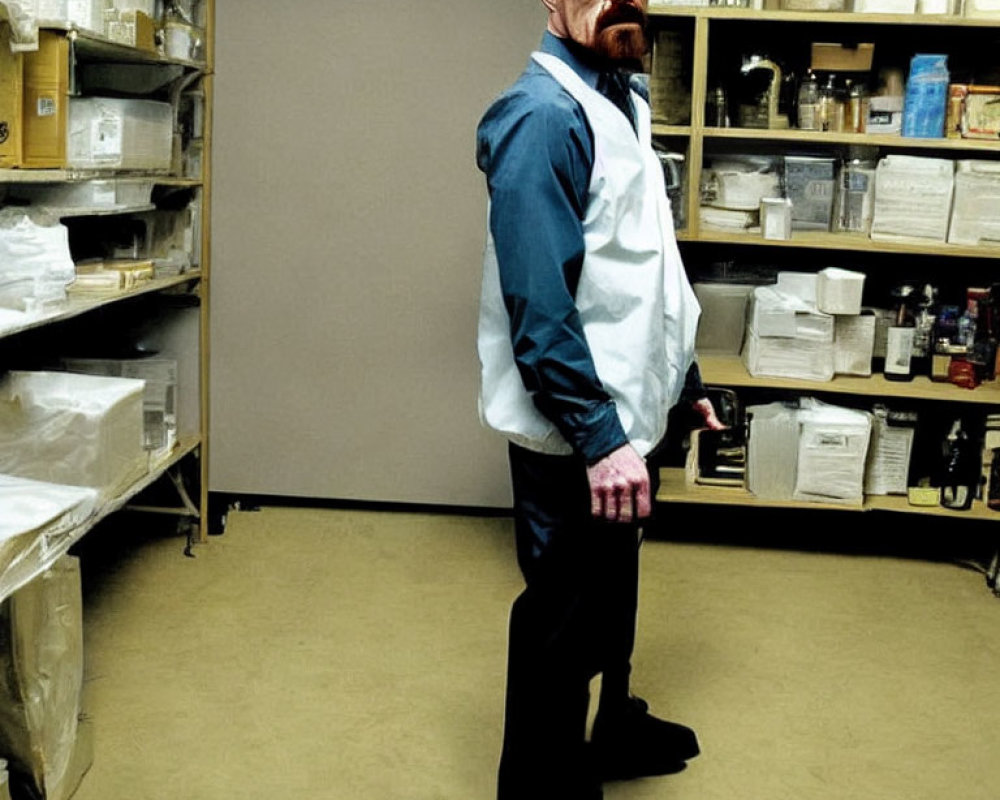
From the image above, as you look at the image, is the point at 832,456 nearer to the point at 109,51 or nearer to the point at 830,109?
the point at 830,109

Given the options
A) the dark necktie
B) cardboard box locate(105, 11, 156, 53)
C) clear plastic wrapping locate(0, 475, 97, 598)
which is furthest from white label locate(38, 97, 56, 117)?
the dark necktie

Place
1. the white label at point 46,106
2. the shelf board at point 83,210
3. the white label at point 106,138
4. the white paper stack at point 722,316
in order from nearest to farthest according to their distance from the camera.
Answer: the white label at point 46,106 < the shelf board at point 83,210 < the white label at point 106,138 < the white paper stack at point 722,316

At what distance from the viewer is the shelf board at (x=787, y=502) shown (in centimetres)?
363

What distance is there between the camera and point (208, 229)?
12.4 ft

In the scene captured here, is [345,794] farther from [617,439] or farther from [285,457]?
[285,457]

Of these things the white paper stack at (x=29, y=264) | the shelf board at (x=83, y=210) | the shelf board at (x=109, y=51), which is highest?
the shelf board at (x=109, y=51)

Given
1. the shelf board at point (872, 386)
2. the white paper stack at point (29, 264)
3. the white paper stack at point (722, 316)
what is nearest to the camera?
the white paper stack at point (29, 264)

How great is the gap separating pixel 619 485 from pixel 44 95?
1609 millimetres

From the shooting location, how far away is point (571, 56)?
6.65 ft

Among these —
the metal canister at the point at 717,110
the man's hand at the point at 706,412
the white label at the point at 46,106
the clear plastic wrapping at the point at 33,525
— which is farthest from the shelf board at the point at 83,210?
the metal canister at the point at 717,110

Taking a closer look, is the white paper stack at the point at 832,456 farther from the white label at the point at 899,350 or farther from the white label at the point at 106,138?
the white label at the point at 106,138

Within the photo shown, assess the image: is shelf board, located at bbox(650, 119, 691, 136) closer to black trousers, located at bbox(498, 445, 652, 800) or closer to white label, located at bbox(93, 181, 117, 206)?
white label, located at bbox(93, 181, 117, 206)

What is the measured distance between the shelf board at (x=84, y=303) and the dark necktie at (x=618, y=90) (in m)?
1.19

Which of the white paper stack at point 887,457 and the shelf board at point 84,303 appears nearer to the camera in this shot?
the shelf board at point 84,303
